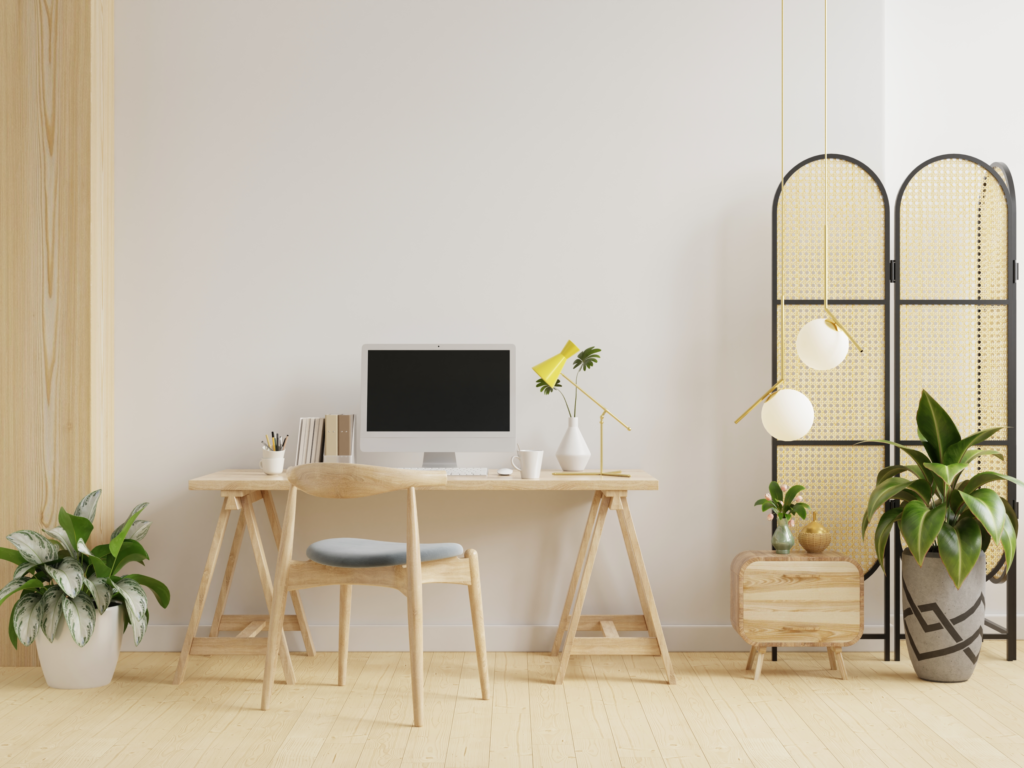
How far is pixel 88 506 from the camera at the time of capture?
2725 millimetres

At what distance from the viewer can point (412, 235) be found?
307 centimetres

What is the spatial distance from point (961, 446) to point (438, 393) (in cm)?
187

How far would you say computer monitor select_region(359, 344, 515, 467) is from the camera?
2898 mm

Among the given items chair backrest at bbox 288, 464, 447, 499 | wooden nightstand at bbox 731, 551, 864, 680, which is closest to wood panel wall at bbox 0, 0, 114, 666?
chair backrest at bbox 288, 464, 447, 499

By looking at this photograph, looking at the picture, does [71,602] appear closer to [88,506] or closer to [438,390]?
[88,506]

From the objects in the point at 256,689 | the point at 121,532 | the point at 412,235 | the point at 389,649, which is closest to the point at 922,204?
the point at 412,235

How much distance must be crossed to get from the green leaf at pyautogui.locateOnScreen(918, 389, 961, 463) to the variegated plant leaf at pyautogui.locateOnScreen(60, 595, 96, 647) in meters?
2.94

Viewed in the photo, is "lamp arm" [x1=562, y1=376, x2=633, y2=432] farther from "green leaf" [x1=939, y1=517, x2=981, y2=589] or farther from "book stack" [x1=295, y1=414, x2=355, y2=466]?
"green leaf" [x1=939, y1=517, x2=981, y2=589]

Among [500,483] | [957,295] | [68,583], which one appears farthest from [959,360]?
[68,583]

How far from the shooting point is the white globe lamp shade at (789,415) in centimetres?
263

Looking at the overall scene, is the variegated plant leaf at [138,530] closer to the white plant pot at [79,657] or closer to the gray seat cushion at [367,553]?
the white plant pot at [79,657]

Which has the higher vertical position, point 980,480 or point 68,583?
point 980,480

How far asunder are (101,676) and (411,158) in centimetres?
222

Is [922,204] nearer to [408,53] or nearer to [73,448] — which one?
[408,53]
